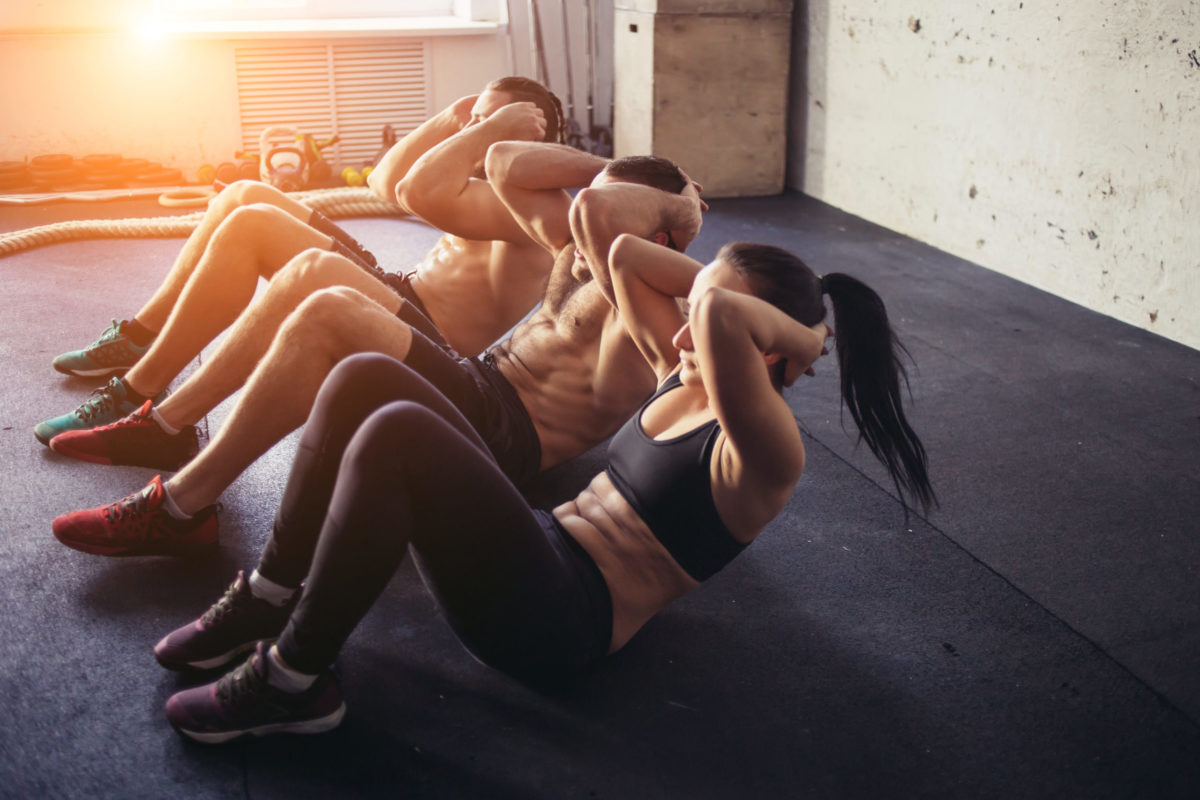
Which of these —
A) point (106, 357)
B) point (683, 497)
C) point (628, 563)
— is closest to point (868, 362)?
point (683, 497)

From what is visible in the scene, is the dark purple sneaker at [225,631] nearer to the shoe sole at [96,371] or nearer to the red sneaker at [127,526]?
the red sneaker at [127,526]

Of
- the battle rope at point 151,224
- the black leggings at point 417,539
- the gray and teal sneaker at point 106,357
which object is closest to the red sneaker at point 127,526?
the black leggings at point 417,539

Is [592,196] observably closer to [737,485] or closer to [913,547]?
[737,485]

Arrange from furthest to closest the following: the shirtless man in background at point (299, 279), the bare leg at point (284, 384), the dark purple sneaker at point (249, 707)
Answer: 1. the shirtless man in background at point (299, 279)
2. the bare leg at point (284, 384)
3. the dark purple sneaker at point (249, 707)

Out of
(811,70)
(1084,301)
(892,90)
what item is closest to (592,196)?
(1084,301)

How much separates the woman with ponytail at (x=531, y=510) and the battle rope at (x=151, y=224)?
9.95 ft

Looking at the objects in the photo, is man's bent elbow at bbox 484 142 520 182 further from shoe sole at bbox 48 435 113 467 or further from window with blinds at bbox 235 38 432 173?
window with blinds at bbox 235 38 432 173

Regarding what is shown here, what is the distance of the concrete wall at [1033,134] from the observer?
3.38m

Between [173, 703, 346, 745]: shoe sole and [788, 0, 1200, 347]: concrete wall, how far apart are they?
3.15 metres

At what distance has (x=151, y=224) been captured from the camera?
4426mm

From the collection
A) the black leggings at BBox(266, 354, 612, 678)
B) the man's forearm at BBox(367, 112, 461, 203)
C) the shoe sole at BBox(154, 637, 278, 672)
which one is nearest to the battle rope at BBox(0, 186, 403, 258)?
the man's forearm at BBox(367, 112, 461, 203)

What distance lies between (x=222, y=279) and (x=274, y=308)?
42cm

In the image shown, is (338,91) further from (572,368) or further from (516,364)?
(572,368)

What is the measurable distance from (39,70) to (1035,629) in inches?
216
